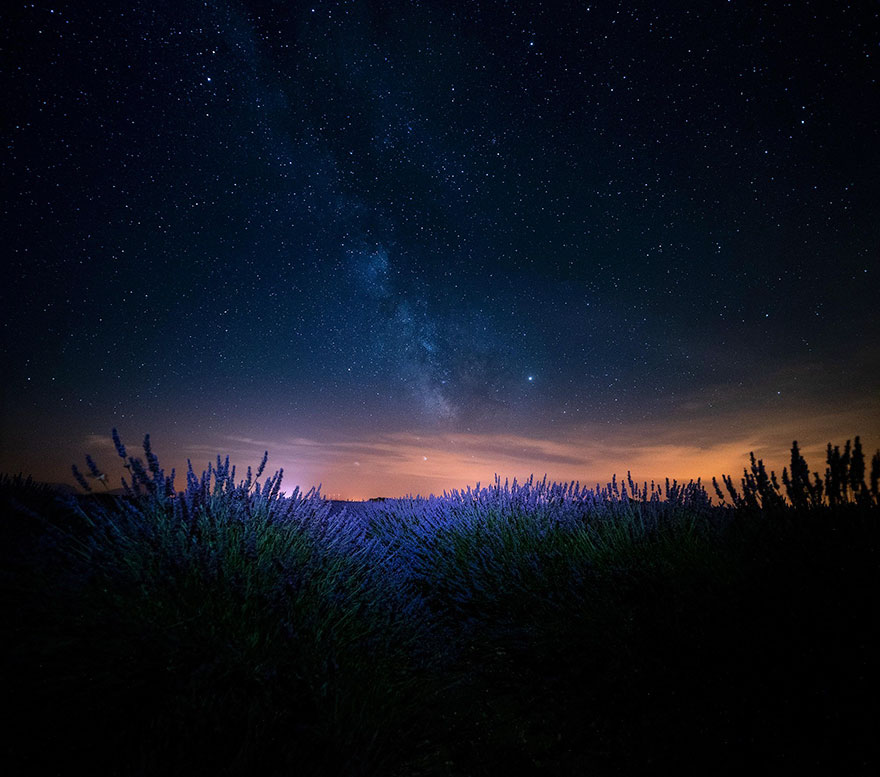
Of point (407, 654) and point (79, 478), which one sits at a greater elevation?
point (79, 478)

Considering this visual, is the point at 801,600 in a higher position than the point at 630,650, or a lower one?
higher

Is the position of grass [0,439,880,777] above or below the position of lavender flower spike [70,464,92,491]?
below

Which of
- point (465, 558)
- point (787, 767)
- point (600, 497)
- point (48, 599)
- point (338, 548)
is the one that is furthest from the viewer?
point (600, 497)

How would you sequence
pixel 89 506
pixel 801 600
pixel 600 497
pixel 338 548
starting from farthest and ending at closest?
pixel 600 497, pixel 338 548, pixel 89 506, pixel 801 600

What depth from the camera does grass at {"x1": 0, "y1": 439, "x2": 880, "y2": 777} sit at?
1623mm

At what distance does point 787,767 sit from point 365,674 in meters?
1.83

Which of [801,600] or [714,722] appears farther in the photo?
[801,600]

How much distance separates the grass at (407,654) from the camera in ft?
5.32

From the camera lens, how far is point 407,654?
2.59m

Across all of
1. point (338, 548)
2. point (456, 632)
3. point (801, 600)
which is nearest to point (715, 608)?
point (801, 600)

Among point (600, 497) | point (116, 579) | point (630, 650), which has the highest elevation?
point (600, 497)

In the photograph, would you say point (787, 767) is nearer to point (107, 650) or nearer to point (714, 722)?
point (714, 722)

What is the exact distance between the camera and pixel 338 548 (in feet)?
12.1

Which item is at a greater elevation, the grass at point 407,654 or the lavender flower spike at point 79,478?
the lavender flower spike at point 79,478
